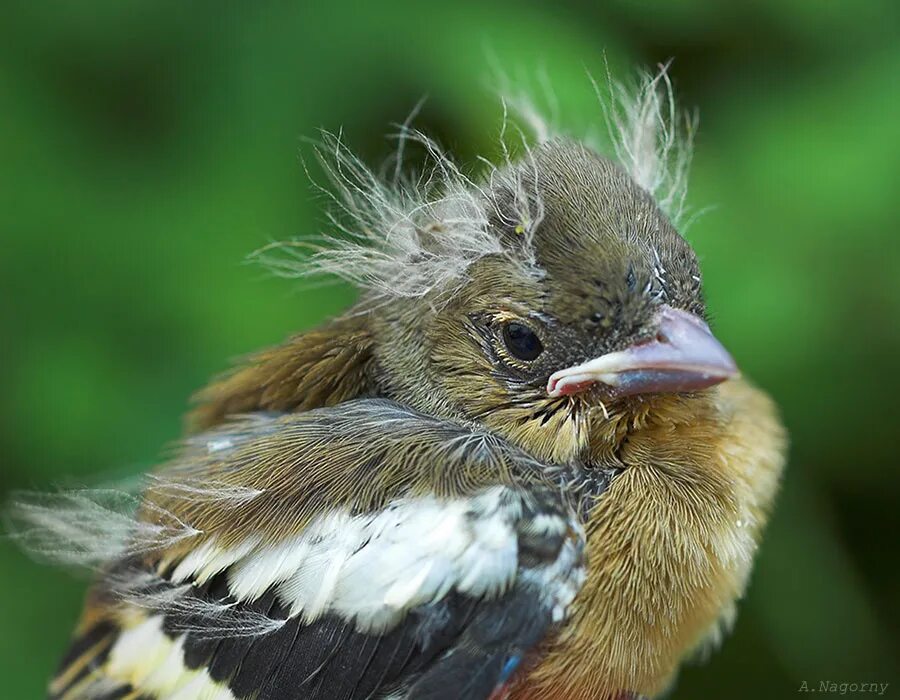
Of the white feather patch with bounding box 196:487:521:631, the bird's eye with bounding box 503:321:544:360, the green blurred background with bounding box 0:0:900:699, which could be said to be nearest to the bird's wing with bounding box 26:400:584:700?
the white feather patch with bounding box 196:487:521:631

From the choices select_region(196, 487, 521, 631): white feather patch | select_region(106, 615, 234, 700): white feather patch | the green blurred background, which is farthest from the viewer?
the green blurred background

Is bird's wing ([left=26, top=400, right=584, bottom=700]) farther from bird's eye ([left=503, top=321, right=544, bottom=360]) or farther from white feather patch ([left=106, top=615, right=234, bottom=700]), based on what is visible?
bird's eye ([left=503, top=321, right=544, bottom=360])

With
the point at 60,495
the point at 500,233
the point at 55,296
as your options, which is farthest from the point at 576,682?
the point at 55,296

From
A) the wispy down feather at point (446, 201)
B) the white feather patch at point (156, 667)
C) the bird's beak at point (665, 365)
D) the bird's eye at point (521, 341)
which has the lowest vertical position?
the white feather patch at point (156, 667)

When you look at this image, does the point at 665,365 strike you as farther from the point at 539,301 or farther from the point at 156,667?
the point at 156,667

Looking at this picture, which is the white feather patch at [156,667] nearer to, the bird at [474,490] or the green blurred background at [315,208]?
the bird at [474,490]

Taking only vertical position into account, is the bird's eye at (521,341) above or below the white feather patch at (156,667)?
above

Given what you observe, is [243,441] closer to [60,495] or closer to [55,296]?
[60,495]

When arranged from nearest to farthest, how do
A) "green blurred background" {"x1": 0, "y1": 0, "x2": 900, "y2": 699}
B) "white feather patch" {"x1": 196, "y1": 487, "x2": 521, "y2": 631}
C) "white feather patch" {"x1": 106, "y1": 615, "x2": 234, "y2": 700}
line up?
"white feather patch" {"x1": 196, "y1": 487, "x2": 521, "y2": 631} < "white feather patch" {"x1": 106, "y1": 615, "x2": 234, "y2": 700} < "green blurred background" {"x1": 0, "y1": 0, "x2": 900, "y2": 699}

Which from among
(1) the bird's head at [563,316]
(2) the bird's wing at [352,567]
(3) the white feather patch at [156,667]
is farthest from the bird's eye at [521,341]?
(3) the white feather patch at [156,667]
